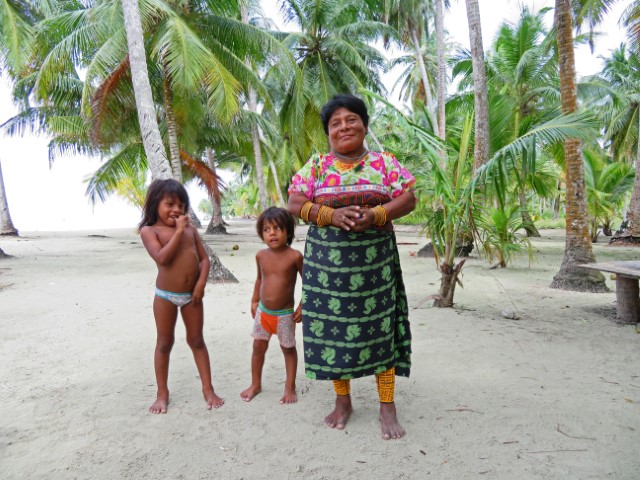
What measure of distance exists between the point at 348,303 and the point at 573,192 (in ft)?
16.6

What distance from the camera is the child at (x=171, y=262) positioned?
96.0 inches

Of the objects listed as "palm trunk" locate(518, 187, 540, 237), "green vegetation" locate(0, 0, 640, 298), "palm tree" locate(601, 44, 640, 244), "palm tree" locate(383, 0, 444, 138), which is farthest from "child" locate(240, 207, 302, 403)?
"palm tree" locate(601, 44, 640, 244)

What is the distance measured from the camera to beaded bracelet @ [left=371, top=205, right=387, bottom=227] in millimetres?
2053

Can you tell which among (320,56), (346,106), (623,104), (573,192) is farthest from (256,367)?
(623,104)

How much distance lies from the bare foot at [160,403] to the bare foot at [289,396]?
0.70m

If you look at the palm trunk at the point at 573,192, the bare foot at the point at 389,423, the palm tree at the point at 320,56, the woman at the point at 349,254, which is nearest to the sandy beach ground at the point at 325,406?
the bare foot at the point at 389,423

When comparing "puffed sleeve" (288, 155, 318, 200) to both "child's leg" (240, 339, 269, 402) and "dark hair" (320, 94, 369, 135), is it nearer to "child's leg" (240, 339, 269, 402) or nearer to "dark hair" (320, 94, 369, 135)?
"dark hair" (320, 94, 369, 135)

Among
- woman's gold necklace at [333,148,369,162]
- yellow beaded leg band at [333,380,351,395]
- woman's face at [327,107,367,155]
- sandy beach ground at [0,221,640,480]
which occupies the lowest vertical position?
sandy beach ground at [0,221,640,480]

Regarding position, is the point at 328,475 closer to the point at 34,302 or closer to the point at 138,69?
the point at 34,302

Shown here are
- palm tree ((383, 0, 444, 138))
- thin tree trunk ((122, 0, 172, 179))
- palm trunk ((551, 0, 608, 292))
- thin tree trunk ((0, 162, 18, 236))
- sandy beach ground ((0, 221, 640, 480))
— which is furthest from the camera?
thin tree trunk ((0, 162, 18, 236))

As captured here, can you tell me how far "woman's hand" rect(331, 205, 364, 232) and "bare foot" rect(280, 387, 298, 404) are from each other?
1.23 metres

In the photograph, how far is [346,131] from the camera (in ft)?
7.19

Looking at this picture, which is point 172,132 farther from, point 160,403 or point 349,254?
point 349,254

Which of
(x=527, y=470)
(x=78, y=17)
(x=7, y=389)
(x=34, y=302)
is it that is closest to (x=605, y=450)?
(x=527, y=470)
